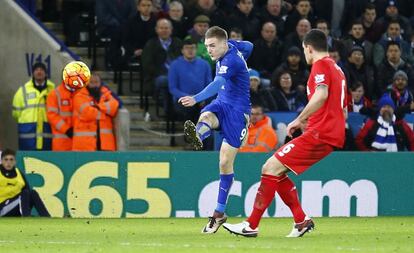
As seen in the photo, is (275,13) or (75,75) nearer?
(75,75)

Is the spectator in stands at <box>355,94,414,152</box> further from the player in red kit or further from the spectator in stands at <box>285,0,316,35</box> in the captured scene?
the player in red kit

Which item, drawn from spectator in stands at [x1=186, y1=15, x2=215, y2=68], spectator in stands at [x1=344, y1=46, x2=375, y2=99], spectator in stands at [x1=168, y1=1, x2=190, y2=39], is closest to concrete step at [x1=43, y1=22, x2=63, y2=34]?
spectator in stands at [x1=168, y1=1, x2=190, y2=39]

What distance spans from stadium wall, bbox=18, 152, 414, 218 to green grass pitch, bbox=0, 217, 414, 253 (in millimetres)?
1011

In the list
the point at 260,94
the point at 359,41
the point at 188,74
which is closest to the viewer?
the point at 188,74

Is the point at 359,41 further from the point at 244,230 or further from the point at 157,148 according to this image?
the point at 244,230

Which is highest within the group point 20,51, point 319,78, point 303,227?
point 319,78

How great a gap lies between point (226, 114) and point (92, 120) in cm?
543

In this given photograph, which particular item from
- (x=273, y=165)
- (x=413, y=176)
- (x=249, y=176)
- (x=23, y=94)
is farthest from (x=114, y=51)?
(x=273, y=165)

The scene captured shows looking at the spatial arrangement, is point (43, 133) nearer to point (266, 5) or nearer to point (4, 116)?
point (4, 116)

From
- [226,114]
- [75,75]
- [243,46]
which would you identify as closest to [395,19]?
[75,75]

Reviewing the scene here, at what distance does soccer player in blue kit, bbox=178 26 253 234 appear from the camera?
14875 mm

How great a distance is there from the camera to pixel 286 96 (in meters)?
21.3

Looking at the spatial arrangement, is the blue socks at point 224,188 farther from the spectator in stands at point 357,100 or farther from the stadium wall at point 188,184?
the spectator in stands at point 357,100

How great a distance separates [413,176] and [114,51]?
18.3ft
